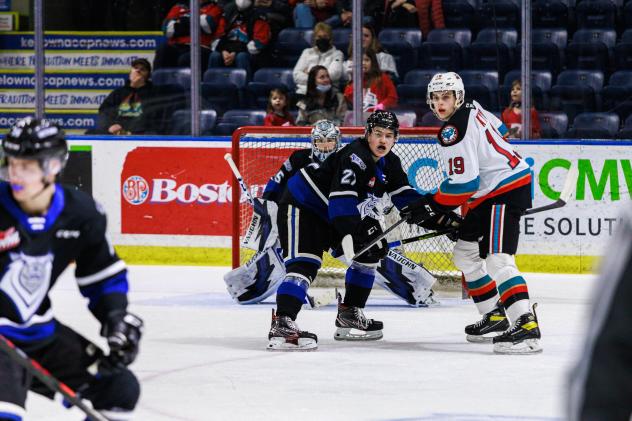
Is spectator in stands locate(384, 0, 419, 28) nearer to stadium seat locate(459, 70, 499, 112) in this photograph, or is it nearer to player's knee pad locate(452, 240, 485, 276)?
stadium seat locate(459, 70, 499, 112)

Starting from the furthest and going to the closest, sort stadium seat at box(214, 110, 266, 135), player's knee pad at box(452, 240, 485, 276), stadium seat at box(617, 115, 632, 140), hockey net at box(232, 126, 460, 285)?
stadium seat at box(214, 110, 266, 135) < stadium seat at box(617, 115, 632, 140) < hockey net at box(232, 126, 460, 285) < player's knee pad at box(452, 240, 485, 276)

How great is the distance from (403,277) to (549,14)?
2.12 meters

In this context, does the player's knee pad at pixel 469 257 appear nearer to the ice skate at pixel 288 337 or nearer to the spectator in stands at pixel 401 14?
→ the ice skate at pixel 288 337

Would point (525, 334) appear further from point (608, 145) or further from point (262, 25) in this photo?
point (262, 25)

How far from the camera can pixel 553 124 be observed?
7.42 m

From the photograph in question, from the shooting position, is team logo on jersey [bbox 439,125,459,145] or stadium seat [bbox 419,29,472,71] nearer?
team logo on jersey [bbox 439,125,459,145]

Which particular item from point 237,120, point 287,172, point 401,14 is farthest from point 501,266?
point 237,120

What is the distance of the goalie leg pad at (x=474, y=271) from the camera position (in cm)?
511

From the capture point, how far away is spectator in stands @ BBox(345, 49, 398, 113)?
25.3 feet

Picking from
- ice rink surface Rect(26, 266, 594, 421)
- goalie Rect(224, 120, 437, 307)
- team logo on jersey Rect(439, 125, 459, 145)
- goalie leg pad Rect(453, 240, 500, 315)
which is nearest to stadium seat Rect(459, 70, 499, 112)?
ice rink surface Rect(26, 266, 594, 421)

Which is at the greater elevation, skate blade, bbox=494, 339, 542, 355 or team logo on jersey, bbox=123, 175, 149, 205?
team logo on jersey, bbox=123, 175, 149, 205

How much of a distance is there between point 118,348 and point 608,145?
5.28 m

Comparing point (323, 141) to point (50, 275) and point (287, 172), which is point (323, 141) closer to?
point (287, 172)

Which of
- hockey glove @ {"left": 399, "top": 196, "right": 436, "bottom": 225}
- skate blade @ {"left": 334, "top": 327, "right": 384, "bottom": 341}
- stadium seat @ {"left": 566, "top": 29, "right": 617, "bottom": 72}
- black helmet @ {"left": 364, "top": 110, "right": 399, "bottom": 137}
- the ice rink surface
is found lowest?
the ice rink surface
